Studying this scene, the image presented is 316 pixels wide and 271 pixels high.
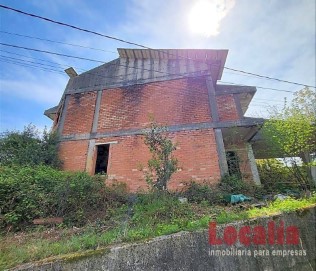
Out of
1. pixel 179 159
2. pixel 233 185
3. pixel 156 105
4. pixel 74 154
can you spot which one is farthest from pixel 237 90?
pixel 74 154

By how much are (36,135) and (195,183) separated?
7038mm

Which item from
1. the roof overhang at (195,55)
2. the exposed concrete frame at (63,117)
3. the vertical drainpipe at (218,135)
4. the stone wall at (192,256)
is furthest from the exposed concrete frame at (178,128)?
the stone wall at (192,256)

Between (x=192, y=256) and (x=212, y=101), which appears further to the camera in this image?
(x=212, y=101)

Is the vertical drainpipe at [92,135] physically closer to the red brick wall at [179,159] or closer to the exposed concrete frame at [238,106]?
the red brick wall at [179,159]

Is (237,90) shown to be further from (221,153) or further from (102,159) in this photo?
(102,159)

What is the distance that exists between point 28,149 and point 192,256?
7.64 meters

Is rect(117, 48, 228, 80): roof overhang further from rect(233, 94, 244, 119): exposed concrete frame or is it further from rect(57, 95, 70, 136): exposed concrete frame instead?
rect(57, 95, 70, 136): exposed concrete frame

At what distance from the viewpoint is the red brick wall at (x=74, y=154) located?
878 centimetres

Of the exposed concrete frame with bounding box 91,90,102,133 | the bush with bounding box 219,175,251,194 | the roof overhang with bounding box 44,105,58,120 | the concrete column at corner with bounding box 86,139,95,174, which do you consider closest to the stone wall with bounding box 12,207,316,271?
the bush with bounding box 219,175,251,194

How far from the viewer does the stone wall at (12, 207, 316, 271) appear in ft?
9.54

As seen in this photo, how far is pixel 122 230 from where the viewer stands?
147 inches

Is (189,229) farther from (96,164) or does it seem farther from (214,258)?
(96,164)

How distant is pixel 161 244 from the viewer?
314 cm

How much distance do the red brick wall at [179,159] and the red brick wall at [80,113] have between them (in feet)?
6.09
